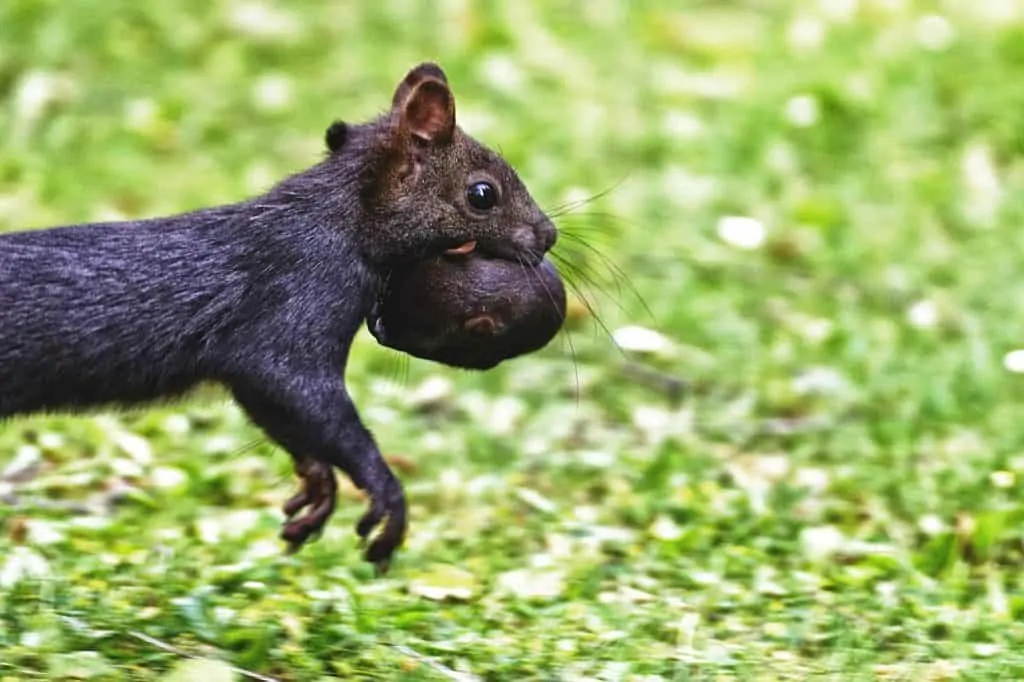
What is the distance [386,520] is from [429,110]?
3.38 feet

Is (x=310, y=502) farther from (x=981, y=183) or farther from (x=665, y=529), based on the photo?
(x=981, y=183)

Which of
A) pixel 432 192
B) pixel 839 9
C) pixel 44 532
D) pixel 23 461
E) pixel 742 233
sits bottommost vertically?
pixel 44 532

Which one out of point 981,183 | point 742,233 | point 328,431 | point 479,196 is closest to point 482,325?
point 479,196

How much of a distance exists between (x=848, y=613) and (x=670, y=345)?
2271 millimetres

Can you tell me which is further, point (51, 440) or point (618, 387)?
point (618, 387)

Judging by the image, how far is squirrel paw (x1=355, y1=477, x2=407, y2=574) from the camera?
470 cm

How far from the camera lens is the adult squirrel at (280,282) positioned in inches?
182

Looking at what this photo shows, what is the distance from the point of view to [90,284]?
4617mm

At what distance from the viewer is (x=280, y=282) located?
4.70m

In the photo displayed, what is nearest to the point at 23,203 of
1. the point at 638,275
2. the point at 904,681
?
the point at 638,275

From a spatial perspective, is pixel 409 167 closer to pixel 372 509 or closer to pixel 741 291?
pixel 372 509

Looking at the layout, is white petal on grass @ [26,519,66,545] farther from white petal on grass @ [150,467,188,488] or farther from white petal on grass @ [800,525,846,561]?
white petal on grass @ [800,525,846,561]

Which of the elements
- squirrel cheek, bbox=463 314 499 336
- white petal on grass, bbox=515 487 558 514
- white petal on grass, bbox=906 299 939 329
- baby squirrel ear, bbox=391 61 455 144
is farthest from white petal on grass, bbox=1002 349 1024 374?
baby squirrel ear, bbox=391 61 455 144

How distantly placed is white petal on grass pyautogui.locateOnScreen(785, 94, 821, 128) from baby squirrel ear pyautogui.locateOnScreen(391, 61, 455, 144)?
176 inches
